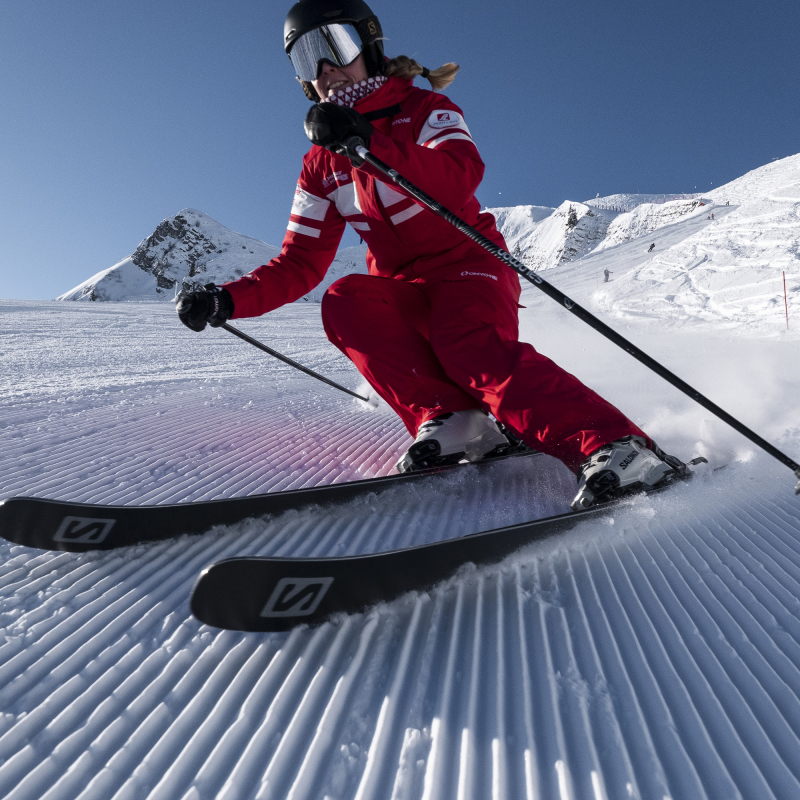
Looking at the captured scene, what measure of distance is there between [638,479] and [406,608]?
0.79 m

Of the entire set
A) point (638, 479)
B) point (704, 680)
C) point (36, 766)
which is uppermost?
point (36, 766)

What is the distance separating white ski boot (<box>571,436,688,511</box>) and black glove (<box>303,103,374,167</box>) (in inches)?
A: 41.8

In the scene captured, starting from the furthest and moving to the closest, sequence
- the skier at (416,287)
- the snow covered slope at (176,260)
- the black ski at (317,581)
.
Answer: the snow covered slope at (176,260), the skier at (416,287), the black ski at (317,581)

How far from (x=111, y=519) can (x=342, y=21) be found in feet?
5.96

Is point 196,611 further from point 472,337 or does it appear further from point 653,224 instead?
point 653,224

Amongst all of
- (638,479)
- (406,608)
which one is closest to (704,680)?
(406,608)

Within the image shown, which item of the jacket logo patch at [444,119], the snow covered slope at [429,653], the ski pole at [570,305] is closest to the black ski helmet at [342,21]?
the jacket logo patch at [444,119]

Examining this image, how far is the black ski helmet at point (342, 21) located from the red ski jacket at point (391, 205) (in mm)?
133

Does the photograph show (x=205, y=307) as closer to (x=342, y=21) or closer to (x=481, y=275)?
(x=481, y=275)

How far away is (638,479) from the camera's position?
4.90 feet

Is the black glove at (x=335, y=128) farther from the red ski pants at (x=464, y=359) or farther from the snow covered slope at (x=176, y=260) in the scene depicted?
the snow covered slope at (x=176, y=260)

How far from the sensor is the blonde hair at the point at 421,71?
203 centimetres

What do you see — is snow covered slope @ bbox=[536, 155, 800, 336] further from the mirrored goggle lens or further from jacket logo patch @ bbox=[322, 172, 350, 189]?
the mirrored goggle lens

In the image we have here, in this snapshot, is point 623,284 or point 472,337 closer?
point 472,337
